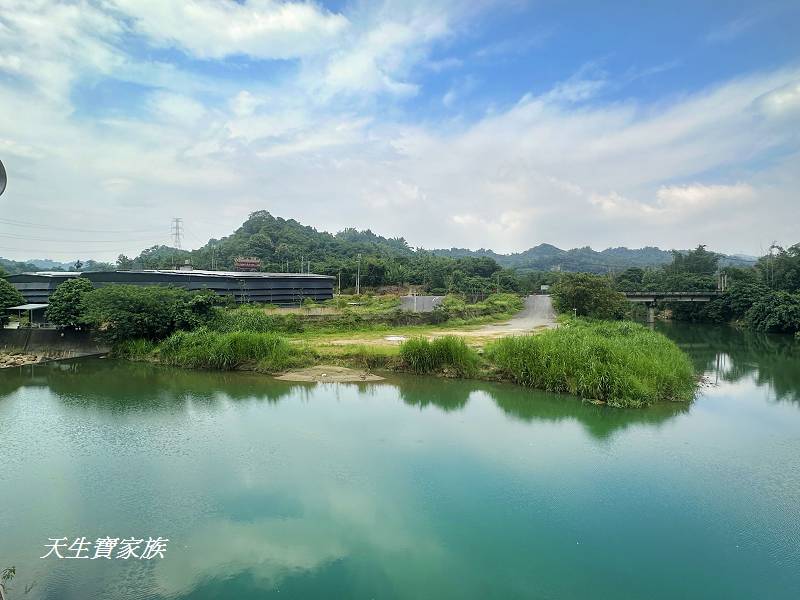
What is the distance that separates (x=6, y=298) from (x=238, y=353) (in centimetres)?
1165

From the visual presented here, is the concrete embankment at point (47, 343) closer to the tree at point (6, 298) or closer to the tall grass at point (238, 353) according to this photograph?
the tree at point (6, 298)

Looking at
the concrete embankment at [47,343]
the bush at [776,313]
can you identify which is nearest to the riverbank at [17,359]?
the concrete embankment at [47,343]

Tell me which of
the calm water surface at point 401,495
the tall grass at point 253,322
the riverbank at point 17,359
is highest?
the tall grass at point 253,322

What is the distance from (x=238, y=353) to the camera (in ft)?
62.3

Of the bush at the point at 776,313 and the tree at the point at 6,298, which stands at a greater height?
the tree at the point at 6,298

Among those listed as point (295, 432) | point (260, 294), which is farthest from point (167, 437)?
point (260, 294)

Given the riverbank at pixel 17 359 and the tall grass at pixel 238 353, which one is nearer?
the tall grass at pixel 238 353

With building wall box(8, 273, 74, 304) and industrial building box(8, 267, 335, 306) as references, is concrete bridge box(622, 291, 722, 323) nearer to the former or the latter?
industrial building box(8, 267, 335, 306)

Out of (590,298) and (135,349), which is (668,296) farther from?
(135,349)

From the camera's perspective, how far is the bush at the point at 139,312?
20.6 metres

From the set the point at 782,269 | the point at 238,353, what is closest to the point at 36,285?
the point at 238,353

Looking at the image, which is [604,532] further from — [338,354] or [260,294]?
[260,294]

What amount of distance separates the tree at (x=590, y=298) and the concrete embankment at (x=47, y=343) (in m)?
26.0

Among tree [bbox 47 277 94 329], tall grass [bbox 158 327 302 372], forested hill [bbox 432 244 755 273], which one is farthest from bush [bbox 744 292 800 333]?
forested hill [bbox 432 244 755 273]
